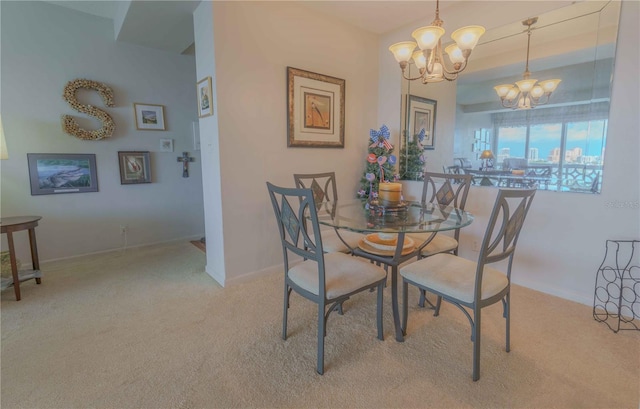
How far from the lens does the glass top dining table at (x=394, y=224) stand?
1717 mm

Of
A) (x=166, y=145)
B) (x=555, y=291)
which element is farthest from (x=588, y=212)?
(x=166, y=145)

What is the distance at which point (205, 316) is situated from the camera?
219cm

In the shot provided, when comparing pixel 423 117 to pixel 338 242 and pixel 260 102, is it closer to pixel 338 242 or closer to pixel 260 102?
pixel 260 102

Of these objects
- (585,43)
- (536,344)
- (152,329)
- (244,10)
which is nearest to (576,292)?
(536,344)

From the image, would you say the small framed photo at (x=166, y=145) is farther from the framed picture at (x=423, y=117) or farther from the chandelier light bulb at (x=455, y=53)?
the chandelier light bulb at (x=455, y=53)

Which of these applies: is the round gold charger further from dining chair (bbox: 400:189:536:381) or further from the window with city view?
the window with city view

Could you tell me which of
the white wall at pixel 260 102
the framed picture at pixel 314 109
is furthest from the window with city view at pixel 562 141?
the white wall at pixel 260 102

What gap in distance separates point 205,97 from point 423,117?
7.83ft

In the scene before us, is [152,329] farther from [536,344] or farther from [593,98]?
[593,98]

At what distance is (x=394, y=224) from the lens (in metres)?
1.78

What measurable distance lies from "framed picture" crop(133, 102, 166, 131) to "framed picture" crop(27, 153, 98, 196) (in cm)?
67

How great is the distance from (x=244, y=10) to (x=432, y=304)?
294cm

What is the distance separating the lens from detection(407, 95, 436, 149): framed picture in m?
3.38

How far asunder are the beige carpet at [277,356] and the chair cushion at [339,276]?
0.44 metres
